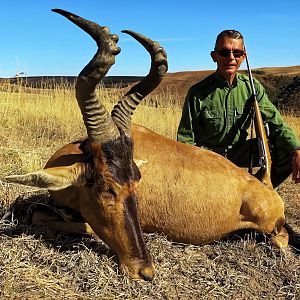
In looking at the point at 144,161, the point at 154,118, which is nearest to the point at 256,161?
the point at 144,161

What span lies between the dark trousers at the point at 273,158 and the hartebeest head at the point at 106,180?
10.7 feet

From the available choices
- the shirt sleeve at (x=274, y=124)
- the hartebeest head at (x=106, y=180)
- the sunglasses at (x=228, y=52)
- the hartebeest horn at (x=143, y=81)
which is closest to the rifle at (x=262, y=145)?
the shirt sleeve at (x=274, y=124)

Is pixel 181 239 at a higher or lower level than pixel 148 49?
lower

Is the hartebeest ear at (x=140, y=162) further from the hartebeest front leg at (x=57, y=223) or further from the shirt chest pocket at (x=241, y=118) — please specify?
the shirt chest pocket at (x=241, y=118)

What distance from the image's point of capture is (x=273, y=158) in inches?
Result: 293

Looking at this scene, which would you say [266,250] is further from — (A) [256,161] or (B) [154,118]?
(B) [154,118]

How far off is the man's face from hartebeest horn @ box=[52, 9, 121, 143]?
10.5ft

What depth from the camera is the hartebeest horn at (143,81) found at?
494cm

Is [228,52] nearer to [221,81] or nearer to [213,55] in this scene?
[213,55]

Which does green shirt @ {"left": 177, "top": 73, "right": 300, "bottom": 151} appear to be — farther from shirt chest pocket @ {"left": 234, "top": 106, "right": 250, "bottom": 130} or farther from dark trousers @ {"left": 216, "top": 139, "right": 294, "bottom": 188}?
dark trousers @ {"left": 216, "top": 139, "right": 294, "bottom": 188}

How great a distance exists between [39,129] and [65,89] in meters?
4.18

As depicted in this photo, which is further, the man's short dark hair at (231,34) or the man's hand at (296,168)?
the man's short dark hair at (231,34)

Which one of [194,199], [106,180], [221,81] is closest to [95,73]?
[106,180]

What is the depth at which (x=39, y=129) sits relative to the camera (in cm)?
1235
